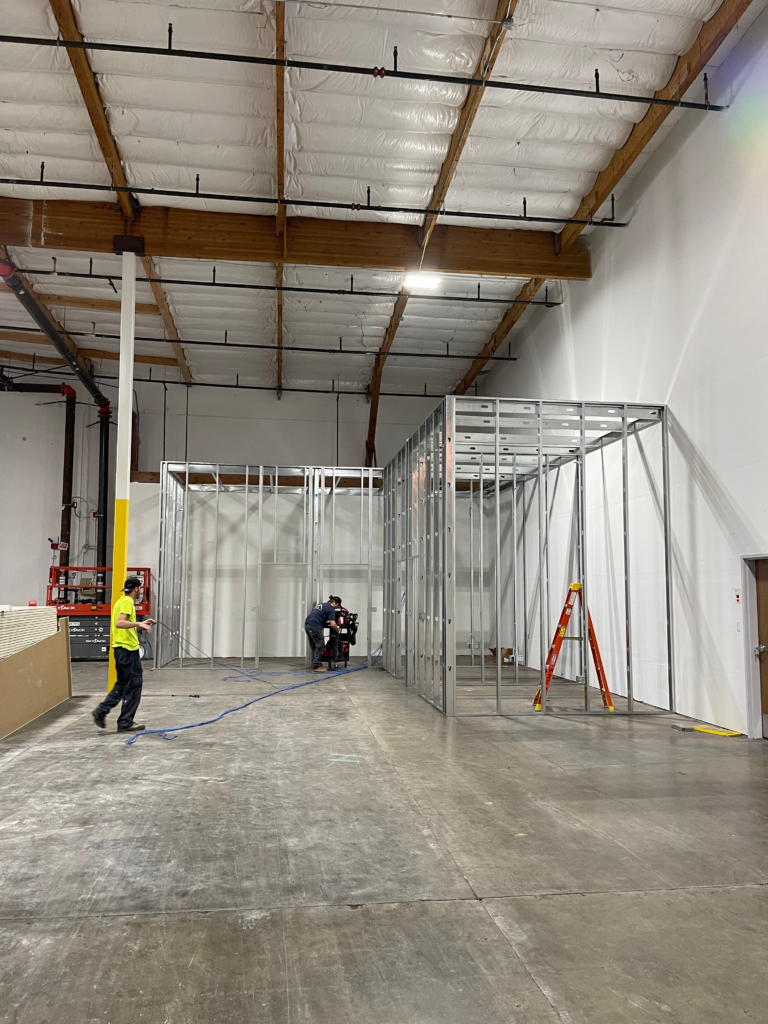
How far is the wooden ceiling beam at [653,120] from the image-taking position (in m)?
7.71

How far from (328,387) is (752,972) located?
16.7 metres

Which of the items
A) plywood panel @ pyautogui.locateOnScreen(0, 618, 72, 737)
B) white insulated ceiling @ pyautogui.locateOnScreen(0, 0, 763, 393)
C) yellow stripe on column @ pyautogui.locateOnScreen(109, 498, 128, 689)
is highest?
white insulated ceiling @ pyautogui.locateOnScreen(0, 0, 763, 393)

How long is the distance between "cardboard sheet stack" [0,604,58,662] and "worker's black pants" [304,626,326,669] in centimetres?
502

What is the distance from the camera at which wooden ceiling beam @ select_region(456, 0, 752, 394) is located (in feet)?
25.3

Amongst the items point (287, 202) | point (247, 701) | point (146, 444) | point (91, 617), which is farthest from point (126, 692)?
point (146, 444)

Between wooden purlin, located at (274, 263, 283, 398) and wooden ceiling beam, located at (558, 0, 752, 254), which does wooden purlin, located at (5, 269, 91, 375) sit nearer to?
wooden purlin, located at (274, 263, 283, 398)

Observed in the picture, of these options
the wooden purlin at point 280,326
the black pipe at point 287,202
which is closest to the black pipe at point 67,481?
the wooden purlin at point 280,326

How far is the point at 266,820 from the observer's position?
497 cm

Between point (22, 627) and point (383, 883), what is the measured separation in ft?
21.3

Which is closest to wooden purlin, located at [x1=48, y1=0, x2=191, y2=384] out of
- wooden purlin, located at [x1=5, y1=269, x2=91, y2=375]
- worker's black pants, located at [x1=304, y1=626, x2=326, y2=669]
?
wooden purlin, located at [x1=5, y1=269, x2=91, y2=375]

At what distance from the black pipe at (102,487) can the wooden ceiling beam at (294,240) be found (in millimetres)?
6841

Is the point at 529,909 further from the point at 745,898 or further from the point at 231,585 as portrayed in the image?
the point at 231,585

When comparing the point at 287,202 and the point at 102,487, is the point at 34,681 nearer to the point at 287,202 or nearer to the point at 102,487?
the point at 287,202

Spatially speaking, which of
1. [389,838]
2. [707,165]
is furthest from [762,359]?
[389,838]
